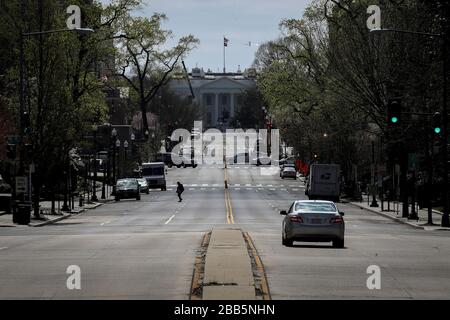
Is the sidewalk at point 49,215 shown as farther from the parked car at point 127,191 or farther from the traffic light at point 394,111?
the traffic light at point 394,111

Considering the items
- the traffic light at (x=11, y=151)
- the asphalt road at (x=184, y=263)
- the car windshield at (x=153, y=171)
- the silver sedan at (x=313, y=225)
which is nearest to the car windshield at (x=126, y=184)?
the car windshield at (x=153, y=171)

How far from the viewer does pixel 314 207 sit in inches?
1254

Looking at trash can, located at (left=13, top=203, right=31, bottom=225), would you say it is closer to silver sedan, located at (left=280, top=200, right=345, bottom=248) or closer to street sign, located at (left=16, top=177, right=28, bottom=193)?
street sign, located at (left=16, top=177, right=28, bottom=193)

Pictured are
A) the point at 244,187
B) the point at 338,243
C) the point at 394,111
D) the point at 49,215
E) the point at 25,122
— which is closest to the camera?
the point at 338,243

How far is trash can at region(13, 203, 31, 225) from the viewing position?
51562 millimetres

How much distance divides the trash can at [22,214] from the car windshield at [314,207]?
22.8 meters

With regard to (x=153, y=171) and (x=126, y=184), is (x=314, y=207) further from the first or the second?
(x=153, y=171)

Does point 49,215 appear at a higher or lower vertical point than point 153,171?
lower

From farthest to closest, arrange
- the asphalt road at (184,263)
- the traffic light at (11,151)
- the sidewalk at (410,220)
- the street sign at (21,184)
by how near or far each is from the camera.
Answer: the sidewalk at (410,220) → the street sign at (21,184) → the traffic light at (11,151) → the asphalt road at (184,263)

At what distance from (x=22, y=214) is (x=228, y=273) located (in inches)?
1290

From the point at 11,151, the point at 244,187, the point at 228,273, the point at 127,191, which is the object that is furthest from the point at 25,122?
the point at 244,187

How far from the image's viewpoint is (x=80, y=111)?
62281 millimetres

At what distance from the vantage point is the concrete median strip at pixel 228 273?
17.5m
